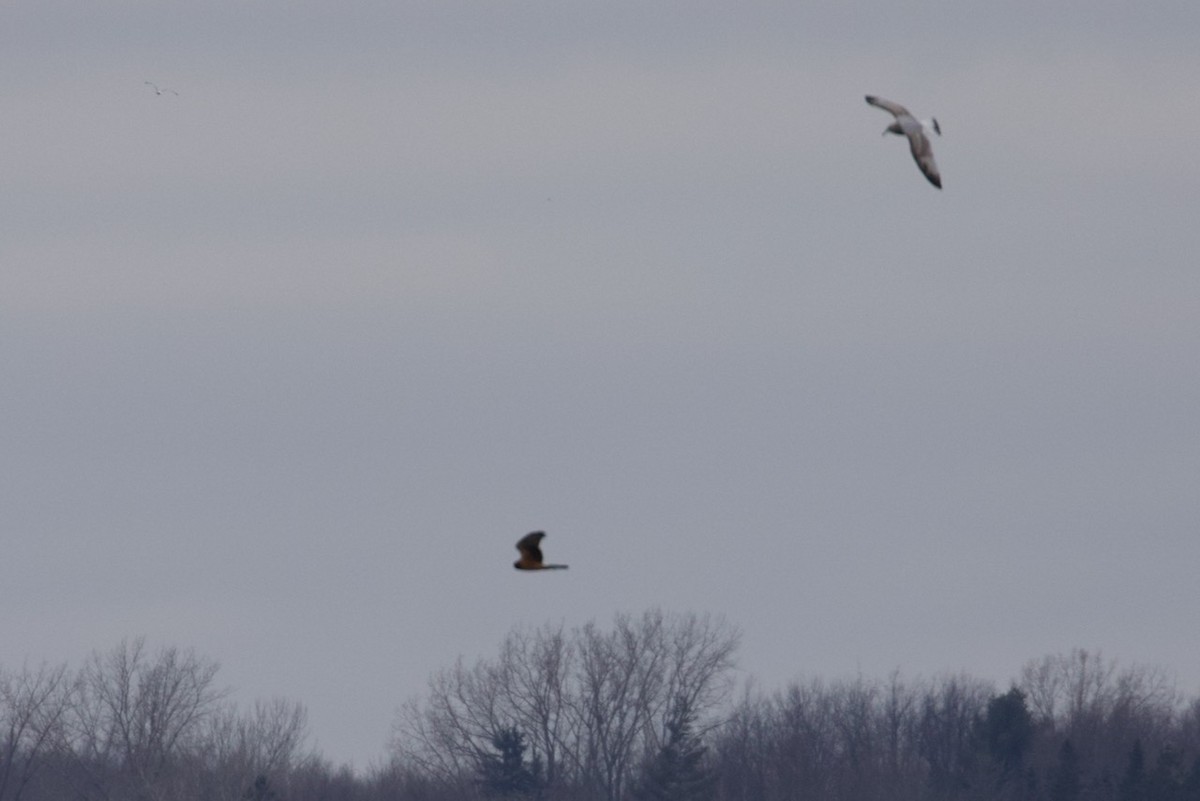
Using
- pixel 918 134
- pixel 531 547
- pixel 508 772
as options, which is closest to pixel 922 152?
pixel 918 134

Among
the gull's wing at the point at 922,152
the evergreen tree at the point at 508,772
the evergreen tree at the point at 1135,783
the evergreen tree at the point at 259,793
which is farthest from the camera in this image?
the evergreen tree at the point at 508,772

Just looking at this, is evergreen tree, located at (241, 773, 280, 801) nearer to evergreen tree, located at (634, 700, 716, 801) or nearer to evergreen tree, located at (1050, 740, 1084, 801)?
evergreen tree, located at (634, 700, 716, 801)

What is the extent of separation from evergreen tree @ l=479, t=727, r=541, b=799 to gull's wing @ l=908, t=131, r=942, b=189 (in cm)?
7226

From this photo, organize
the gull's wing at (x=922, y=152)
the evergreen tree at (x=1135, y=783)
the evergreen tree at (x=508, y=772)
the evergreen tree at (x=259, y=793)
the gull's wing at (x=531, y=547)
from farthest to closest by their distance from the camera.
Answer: the evergreen tree at (x=508, y=772)
the evergreen tree at (x=1135, y=783)
the evergreen tree at (x=259, y=793)
the gull's wing at (x=922, y=152)
the gull's wing at (x=531, y=547)

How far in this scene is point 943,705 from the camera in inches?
5098

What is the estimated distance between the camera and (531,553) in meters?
24.7

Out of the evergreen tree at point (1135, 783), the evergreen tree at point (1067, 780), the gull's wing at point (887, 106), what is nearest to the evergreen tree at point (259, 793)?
the evergreen tree at point (1067, 780)

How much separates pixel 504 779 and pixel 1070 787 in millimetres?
20629

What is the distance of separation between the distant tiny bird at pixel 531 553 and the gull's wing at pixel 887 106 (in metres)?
6.65

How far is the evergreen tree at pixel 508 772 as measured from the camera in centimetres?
9800

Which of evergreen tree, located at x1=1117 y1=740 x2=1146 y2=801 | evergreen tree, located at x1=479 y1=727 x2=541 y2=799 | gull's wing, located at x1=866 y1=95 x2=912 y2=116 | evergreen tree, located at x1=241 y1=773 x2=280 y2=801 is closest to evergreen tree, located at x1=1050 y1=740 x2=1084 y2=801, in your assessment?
evergreen tree, located at x1=1117 y1=740 x2=1146 y2=801

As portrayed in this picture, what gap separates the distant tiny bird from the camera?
80.1 feet

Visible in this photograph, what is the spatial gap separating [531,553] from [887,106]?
6.89 meters

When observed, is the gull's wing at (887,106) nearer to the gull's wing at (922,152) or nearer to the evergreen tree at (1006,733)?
the gull's wing at (922,152)
